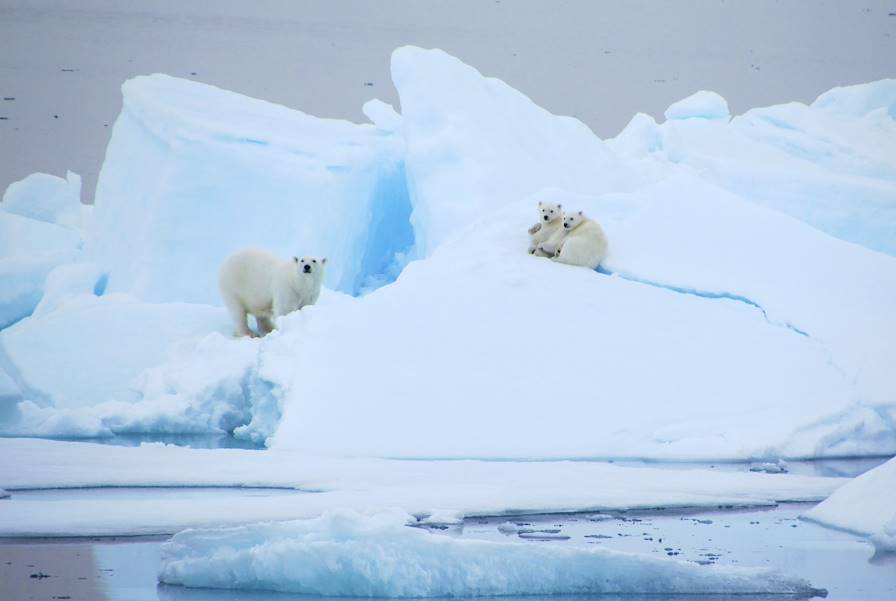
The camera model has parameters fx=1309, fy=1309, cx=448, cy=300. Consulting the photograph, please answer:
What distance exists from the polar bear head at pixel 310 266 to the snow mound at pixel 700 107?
209 inches

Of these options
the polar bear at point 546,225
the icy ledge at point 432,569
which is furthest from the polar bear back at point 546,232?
the icy ledge at point 432,569

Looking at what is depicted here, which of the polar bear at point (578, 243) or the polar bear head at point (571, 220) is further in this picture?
the polar bear head at point (571, 220)

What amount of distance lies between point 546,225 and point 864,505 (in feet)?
11.3

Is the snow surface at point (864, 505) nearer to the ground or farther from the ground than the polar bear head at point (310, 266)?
nearer to the ground

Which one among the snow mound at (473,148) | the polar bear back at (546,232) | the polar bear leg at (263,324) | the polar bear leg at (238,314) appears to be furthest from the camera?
the snow mound at (473,148)

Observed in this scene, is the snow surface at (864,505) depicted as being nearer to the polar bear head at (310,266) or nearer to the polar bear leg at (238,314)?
the polar bear head at (310,266)

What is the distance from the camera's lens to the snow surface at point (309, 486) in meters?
3.54

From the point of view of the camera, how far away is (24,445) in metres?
5.15

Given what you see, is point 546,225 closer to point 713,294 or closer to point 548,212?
point 548,212

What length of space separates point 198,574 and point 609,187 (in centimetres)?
664

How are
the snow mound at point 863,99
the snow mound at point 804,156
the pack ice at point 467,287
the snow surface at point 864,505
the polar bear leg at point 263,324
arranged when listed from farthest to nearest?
the snow mound at point 863,99, the snow mound at point 804,156, the polar bear leg at point 263,324, the pack ice at point 467,287, the snow surface at point 864,505

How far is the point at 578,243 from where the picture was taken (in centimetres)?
652

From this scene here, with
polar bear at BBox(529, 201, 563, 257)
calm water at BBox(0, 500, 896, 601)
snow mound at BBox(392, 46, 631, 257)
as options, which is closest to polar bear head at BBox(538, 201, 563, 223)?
polar bear at BBox(529, 201, 563, 257)

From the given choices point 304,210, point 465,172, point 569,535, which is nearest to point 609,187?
point 465,172
